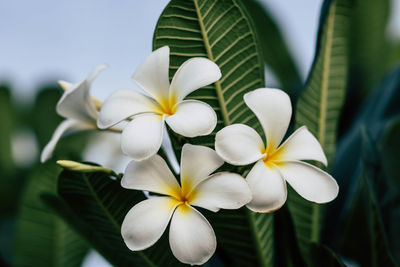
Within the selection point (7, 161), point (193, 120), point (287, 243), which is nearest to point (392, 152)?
point (287, 243)

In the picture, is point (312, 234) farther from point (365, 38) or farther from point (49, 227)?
point (365, 38)

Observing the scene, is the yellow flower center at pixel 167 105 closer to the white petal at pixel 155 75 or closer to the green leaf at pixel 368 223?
the white petal at pixel 155 75

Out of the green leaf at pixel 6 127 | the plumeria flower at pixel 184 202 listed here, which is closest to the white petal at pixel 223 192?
the plumeria flower at pixel 184 202

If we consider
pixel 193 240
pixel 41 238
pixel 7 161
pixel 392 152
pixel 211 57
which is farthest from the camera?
pixel 7 161

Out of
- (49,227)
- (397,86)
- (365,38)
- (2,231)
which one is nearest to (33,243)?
(49,227)

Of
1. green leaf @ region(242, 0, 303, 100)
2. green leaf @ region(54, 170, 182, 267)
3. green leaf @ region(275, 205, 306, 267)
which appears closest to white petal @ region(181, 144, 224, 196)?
green leaf @ region(54, 170, 182, 267)

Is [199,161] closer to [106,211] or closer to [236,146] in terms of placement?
[236,146]

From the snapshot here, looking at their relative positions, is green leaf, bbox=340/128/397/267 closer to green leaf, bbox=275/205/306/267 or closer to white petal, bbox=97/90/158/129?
green leaf, bbox=275/205/306/267
